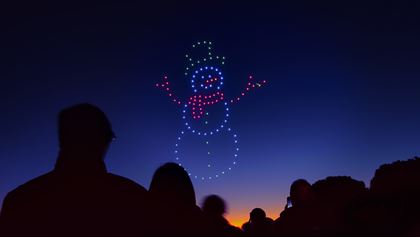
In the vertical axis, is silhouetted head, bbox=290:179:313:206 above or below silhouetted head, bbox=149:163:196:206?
above

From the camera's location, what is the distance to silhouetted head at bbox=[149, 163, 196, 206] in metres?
3.58

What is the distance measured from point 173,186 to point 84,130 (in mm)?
1093

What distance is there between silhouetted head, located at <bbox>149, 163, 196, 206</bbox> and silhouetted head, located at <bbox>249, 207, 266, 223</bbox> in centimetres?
398

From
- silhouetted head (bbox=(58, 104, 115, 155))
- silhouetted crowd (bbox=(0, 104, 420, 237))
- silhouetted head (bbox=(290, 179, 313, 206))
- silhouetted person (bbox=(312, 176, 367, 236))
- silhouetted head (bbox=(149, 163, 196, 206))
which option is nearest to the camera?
silhouetted crowd (bbox=(0, 104, 420, 237))

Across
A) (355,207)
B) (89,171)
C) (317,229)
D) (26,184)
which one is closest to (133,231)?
(89,171)

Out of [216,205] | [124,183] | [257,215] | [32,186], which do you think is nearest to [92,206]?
[124,183]

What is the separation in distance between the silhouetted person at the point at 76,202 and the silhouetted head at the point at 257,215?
17.0 ft

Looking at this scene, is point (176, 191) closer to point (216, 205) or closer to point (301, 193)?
point (301, 193)

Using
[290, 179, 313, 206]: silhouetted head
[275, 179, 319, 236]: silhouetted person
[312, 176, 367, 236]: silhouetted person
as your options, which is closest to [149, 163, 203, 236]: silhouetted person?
[312, 176, 367, 236]: silhouetted person

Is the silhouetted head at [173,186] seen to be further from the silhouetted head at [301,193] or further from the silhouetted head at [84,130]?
the silhouetted head at [301,193]

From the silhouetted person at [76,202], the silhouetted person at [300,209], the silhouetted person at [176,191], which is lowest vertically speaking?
the silhouetted person at [76,202]

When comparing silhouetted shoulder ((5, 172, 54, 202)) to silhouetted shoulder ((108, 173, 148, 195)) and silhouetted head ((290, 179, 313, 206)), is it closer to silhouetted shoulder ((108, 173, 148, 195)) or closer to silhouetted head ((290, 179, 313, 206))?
silhouetted shoulder ((108, 173, 148, 195))

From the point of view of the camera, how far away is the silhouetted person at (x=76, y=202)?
2.51 metres

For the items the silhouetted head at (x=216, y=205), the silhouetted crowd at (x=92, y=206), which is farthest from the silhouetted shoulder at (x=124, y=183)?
the silhouetted head at (x=216, y=205)
